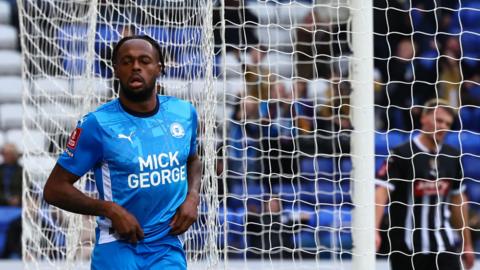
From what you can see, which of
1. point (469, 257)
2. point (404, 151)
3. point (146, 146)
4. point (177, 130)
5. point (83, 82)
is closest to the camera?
point (146, 146)

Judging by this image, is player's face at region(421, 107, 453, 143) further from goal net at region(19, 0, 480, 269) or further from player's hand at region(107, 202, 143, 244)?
player's hand at region(107, 202, 143, 244)

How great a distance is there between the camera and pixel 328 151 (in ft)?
30.1

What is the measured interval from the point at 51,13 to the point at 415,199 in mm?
2668

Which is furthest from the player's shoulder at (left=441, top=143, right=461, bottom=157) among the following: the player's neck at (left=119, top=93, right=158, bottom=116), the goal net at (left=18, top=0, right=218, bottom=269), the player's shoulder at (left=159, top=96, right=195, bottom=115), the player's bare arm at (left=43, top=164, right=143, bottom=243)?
the player's bare arm at (left=43, top=164, right=143, bottom=243)

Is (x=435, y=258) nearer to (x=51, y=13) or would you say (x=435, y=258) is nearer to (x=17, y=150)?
(x=51, y=13)

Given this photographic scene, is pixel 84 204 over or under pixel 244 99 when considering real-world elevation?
under

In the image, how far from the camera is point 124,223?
433cm

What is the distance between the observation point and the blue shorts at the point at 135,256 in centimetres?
441

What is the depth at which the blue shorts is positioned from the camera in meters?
4.41

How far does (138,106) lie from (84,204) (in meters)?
0.45

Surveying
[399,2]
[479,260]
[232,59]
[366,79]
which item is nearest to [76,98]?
[366,79]

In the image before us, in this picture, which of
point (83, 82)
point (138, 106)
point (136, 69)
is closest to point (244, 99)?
point (83, 82)

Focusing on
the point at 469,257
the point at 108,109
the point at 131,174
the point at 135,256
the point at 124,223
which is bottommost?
the point at 469,257

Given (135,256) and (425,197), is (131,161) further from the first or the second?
(425,197)
